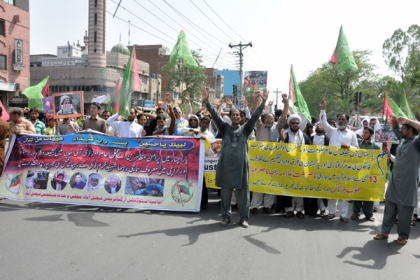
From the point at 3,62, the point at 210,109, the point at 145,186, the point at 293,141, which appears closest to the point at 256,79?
the point at 3,62

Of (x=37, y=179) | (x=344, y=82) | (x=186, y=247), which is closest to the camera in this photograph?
(x=186, y=247)

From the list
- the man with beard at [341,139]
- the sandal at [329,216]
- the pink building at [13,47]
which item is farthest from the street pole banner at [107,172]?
the pink building at [13,47]

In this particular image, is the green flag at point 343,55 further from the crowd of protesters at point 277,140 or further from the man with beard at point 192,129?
the man with beard at point 192,129

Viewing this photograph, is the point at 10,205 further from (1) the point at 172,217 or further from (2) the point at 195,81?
(2) the point at 195,81

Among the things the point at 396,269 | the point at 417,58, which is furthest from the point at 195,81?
the point at 396,269

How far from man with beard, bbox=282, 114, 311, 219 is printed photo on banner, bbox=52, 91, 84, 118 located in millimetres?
4803

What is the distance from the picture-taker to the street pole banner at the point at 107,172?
6.38 m

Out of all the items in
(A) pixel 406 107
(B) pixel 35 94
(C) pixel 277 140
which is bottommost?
(C) pixel 277 140

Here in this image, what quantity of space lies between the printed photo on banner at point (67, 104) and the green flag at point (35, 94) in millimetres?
3979

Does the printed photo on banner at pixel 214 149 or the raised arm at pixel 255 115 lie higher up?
the raised arm at pixel 255 115

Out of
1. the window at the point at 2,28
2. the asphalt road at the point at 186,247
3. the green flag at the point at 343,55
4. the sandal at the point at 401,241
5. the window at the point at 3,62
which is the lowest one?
the asphalt road at the point at 186,247

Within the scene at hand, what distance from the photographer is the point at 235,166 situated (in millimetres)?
5730

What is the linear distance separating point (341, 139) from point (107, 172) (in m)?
4.12

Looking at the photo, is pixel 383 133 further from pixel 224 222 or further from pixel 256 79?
pixel 256 79
